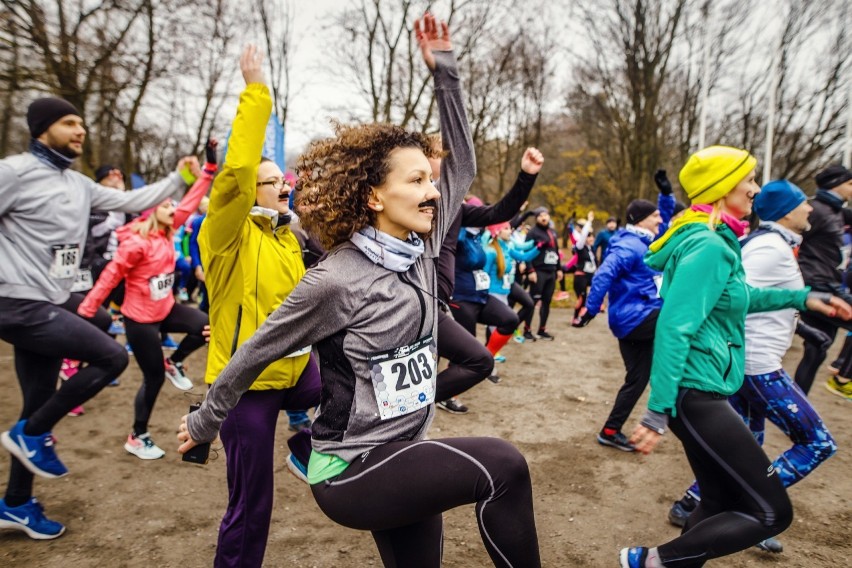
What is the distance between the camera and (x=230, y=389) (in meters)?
1.83

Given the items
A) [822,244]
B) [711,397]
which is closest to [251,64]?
[711,397]

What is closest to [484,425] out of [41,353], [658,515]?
[658,515]

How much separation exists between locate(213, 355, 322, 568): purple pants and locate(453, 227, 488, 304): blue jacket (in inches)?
130

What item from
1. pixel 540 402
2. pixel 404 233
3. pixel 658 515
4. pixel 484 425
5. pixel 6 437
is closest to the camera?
pixel 404 233

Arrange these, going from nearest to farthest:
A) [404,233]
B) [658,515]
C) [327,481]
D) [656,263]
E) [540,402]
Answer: [327,481]
[404,233]
[656,263]
[658,515]
[540,402]

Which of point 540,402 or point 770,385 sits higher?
point 770,385

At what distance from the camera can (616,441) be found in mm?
4680

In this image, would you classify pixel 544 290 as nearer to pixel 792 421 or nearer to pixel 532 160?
pixel 532 160

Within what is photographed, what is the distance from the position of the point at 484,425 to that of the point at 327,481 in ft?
12.1

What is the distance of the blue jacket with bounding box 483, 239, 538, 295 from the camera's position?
22.8 feet

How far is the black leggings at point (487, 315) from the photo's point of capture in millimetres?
5648

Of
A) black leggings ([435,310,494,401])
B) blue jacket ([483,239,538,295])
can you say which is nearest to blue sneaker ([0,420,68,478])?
black leggings ([435,310,494,401])

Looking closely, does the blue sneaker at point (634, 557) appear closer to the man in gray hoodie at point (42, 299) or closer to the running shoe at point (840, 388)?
the man in gray hoodie at point (42, 299)

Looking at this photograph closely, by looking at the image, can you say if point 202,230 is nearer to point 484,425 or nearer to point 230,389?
point 230,389
